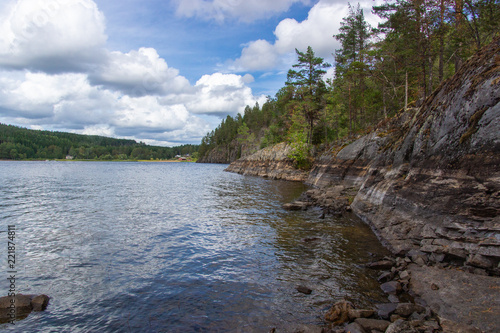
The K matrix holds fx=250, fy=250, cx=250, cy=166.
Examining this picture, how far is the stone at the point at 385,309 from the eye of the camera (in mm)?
6941

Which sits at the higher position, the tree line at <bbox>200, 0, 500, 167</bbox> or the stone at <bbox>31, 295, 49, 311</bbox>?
the tree line at <bbox>200, 0, 500, 167</bbox>

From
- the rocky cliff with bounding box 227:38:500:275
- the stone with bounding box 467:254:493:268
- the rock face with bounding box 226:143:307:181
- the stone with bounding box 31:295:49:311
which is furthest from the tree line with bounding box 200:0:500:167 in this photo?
the stone with bounding box 31:295:49:311

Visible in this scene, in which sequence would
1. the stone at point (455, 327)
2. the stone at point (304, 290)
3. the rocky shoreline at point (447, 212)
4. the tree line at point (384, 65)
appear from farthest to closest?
the tree line at point (384, 65)
the stone at point (304, 290)
the rocky shoreline at point (447, 212)
the stone at point (455, 327)

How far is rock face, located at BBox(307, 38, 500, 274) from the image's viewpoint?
9.00m

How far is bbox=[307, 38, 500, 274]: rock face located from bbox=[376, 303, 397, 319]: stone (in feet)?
11.4

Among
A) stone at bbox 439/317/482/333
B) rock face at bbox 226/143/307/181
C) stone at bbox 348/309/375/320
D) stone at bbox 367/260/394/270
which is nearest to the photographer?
stone at bbox 439/317/482/333

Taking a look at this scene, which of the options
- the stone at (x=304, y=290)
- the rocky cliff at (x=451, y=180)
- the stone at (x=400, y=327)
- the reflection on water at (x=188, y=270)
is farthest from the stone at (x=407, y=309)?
the rocky cliff at (x=451, y=180)

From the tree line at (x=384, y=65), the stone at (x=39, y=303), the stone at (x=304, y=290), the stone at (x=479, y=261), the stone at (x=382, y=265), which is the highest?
the tree line at (x=384, y=65)

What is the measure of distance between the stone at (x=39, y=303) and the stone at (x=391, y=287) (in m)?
11.1

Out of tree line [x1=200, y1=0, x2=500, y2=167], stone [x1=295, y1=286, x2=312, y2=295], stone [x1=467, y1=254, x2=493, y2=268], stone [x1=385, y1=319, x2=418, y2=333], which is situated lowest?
stone [x1=295, y1=286, x2=312, y2=295]

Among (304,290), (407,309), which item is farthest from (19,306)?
(407,309)

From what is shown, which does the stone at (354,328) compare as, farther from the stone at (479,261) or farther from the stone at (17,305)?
the stone at (17,305)

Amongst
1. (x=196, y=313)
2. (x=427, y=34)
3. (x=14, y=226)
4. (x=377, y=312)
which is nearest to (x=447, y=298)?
(x=377, y=312)

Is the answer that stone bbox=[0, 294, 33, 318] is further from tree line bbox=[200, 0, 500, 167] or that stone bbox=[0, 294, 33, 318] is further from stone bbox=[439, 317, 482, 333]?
tree line bbox=[200, 0, 500, 167]
